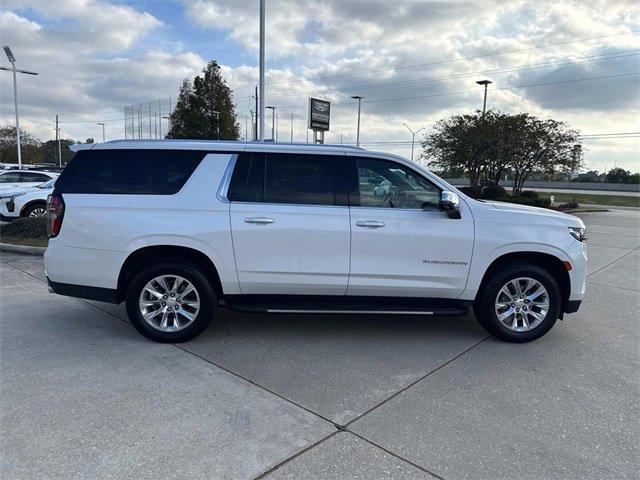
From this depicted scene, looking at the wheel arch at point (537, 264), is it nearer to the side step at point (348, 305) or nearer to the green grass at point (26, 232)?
the side step at point (348, 305)

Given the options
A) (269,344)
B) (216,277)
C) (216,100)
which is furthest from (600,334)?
(216,100)

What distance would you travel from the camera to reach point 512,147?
78.5 feet

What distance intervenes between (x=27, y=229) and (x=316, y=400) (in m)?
9.16

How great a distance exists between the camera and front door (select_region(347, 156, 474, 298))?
4426 millimetres

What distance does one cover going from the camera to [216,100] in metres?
47.8

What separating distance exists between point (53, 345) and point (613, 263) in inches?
384

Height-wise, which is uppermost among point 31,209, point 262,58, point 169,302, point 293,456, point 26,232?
point 262,58

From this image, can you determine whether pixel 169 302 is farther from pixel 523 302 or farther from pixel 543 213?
pixel 543 213

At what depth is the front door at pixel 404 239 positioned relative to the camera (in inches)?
174

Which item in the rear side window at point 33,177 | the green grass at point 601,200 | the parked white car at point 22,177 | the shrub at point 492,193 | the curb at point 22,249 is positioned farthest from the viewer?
the green grass at point 601,200

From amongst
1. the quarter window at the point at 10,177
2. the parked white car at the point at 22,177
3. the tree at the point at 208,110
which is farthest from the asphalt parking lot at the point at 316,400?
the tree at the point at 208,110

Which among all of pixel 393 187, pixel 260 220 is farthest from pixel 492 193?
pixel 260 220

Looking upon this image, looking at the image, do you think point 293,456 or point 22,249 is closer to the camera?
point 293,456

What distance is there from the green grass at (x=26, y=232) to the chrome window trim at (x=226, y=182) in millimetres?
6670
